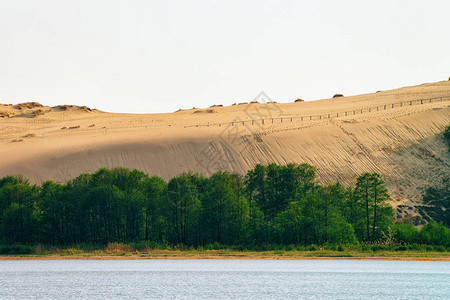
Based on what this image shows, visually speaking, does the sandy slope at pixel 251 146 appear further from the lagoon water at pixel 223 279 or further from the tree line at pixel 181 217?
the lagoon water at pixel 223 279

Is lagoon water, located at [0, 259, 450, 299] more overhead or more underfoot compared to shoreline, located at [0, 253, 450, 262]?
more underfoot

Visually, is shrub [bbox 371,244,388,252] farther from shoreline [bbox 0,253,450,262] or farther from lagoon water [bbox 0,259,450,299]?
lagoon water [bbox 0,259,450,299]

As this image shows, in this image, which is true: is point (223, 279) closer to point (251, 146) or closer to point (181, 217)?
point (181, 217)

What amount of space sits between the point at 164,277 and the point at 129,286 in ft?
14.0

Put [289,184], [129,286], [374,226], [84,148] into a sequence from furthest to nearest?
[84,148] < [289,184] < [374,226] < [129,286]

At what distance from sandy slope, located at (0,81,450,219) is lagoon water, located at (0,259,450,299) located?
93.2 feet

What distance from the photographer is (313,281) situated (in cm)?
3909

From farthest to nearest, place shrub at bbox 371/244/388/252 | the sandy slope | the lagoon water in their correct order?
the sandy slope, shrub at bbox 371/244/388/252, the lagoon water

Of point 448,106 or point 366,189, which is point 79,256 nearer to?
point 366,189

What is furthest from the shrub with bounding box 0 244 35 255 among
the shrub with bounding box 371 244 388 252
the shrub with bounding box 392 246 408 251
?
the shrub with bounding box 392 246 408 251

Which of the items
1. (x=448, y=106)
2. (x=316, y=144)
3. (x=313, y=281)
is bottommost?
(x=313, y=281)

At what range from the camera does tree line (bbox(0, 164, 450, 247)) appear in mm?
52581

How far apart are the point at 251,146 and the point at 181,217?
32.4 meters

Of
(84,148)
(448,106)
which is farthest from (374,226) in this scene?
(448,106)
